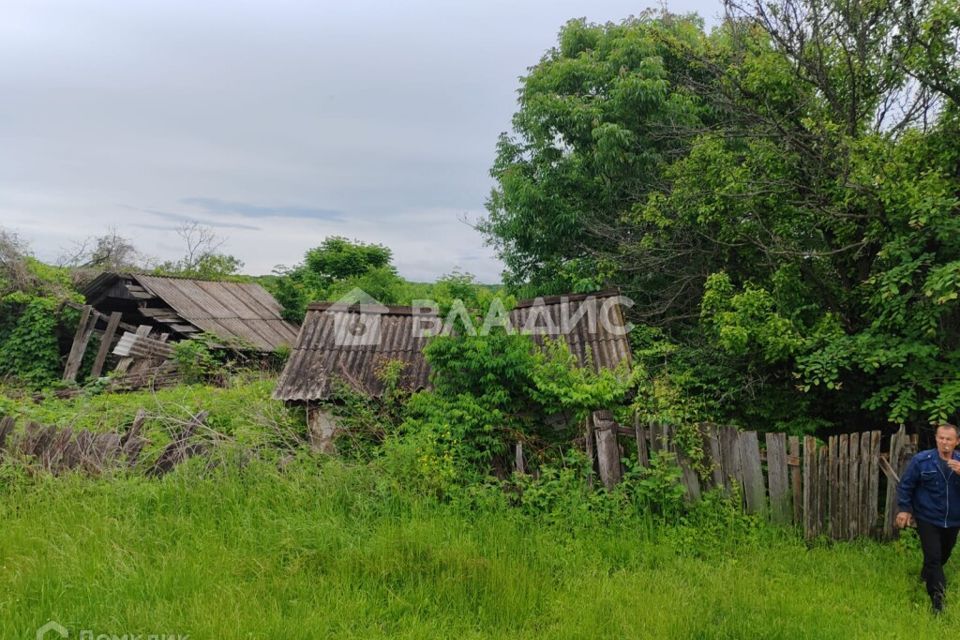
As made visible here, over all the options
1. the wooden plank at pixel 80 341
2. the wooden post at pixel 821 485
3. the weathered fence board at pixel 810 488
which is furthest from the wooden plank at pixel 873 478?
the wooden plank at pixel 80 341

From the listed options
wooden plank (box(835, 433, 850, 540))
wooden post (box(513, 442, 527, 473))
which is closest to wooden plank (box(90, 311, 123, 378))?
wooden post (box(513, 442, 527, 473))

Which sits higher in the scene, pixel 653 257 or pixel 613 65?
pixel 613 65

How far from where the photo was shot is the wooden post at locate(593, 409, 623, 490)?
526cm

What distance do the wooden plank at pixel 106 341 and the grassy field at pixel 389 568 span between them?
10166 mm

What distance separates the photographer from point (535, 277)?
12164 mm

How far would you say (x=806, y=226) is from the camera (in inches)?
277

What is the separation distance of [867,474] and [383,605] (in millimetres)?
4451

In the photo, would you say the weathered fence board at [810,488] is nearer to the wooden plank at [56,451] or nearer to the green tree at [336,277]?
the wooden plank at [56,451]

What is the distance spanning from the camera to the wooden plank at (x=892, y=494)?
4.95 m

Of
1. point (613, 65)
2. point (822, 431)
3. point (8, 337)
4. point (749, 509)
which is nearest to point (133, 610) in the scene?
point (749, 509)

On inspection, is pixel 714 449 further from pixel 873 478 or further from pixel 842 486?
pixel 873 478

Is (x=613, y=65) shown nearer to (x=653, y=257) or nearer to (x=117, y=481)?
(x=653, y=257)

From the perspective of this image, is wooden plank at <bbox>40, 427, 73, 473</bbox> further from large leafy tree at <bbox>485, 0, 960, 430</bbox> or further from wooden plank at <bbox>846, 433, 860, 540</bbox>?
wooden plank at <bbox>846, 433, 860, 540</bbox>

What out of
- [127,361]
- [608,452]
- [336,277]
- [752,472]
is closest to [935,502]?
[752,472]
